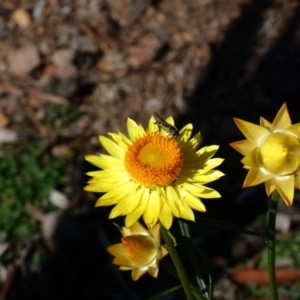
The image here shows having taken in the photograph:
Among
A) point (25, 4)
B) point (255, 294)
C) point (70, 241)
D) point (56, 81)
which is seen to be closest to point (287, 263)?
point (255, 294)

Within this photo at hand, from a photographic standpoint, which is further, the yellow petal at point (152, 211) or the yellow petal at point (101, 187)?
the yellow petal at point (101, 187)

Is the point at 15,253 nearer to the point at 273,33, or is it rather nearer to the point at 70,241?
the point at 70,241

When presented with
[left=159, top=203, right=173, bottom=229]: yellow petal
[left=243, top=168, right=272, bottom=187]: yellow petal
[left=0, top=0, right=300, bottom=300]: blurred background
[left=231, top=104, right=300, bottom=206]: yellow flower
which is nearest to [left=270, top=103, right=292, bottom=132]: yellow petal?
[left=231, top=104, right=300, bottom=206]: yellow flower

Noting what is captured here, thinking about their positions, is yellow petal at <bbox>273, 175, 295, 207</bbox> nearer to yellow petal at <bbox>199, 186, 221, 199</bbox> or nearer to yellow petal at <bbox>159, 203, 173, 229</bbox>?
yellow petal at <bbox>199, 186, 221, 199</bbox>

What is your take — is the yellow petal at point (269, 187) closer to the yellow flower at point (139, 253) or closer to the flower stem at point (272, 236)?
the flower stem at point (272, 236)

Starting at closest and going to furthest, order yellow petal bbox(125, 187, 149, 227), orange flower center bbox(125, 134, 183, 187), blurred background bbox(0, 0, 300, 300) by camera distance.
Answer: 1. yellow petal bbox(125, 187, 149, 227)
2. orange flower center bbox(125, 134, 183, 187)
3. blurred background bbox(0, 0, 300, 300)

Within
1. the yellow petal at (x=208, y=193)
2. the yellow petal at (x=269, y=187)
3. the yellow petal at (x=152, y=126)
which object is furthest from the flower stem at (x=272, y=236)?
the yellow petal at (x=152, y=126)

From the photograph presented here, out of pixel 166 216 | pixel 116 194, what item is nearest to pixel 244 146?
pixel 166 216

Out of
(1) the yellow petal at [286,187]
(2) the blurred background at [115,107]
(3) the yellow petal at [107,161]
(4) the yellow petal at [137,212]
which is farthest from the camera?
(2) the blurred background at [115,107]
